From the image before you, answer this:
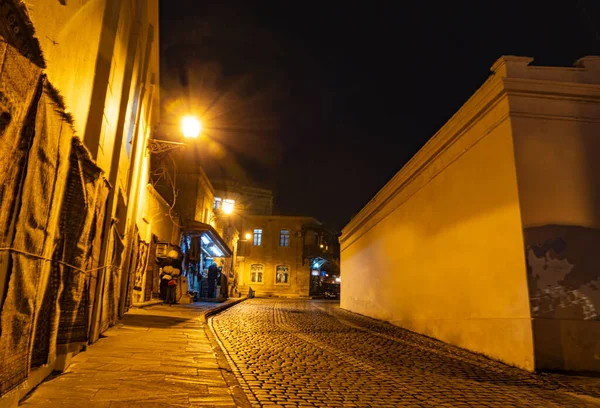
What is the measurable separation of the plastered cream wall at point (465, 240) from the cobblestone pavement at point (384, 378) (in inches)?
27.8

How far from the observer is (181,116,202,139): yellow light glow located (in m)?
10.6

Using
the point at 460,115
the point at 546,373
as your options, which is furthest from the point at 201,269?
the point at 546,373

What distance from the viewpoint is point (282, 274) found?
44188 millimetres

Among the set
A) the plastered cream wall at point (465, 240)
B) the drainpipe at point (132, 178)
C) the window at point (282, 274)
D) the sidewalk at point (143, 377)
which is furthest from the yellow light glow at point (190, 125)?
the window at point (282, 274)

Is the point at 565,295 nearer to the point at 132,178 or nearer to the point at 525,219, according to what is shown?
the point at 525,219

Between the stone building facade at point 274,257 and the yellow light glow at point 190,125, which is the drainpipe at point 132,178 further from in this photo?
the stone building facade at point 274,257

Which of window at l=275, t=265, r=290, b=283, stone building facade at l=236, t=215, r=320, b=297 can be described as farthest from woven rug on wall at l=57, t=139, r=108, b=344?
window at l=275, t=265, r=290, b=283

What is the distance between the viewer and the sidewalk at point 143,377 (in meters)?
3.88

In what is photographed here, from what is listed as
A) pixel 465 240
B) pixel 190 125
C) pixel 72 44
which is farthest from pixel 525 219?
pixel 190 125

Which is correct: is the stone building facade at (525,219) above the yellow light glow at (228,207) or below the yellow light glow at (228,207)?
below

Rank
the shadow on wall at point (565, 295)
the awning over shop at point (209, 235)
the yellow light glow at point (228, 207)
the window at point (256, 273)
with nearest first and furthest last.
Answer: the shadow on wall at point (565, 295) → the awning over shop at point (209, 235) → the yellow light glow at point (228, 207) → the window at point (256, 273)

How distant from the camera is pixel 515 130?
7.40m

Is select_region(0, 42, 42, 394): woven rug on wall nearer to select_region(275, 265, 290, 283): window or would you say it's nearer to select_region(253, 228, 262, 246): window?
select_region(275, 265, 290, 283): window

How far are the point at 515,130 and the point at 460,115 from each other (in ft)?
6.24
